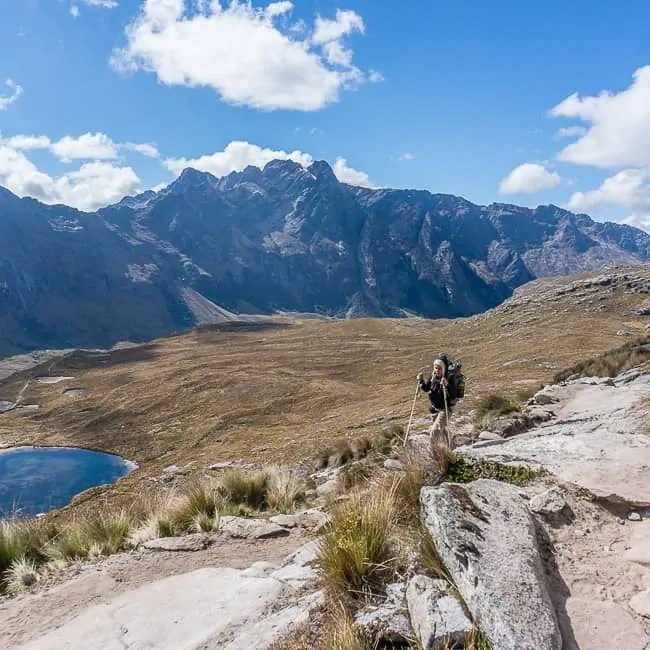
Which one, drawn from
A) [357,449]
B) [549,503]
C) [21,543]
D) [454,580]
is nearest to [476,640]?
[454,580]

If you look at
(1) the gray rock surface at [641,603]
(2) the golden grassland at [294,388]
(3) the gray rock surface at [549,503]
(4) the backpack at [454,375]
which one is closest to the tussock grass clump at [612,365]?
(2) the golden grassland at [294,388]

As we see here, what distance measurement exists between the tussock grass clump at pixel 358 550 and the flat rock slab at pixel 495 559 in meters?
0.48

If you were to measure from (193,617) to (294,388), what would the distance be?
44.2 m

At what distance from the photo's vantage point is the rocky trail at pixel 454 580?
4184mm

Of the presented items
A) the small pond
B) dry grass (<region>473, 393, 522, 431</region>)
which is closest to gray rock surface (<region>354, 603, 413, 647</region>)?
dry grass (<region>473, 393, 522, 431</region>)

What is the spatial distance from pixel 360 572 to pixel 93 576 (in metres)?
3.92

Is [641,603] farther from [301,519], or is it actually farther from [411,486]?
[301,519]

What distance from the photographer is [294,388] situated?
4959 cm

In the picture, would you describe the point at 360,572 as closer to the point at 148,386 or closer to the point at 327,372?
the point at 327,372

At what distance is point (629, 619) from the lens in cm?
442

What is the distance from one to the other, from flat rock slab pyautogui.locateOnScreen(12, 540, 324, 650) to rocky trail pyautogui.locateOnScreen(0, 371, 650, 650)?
2 cm

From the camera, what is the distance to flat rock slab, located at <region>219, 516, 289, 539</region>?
796cm

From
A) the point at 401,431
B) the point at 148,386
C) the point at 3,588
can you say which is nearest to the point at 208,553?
the point at 3,588

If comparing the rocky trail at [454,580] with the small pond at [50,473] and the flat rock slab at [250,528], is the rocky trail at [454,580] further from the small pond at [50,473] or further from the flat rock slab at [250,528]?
the small pond at [50,473]
